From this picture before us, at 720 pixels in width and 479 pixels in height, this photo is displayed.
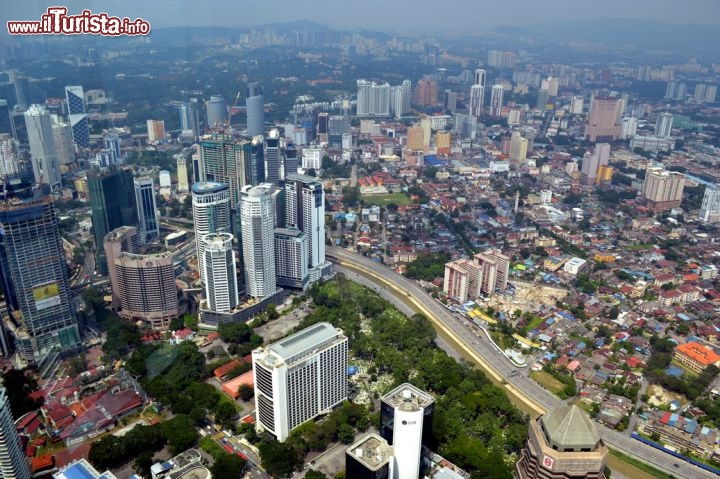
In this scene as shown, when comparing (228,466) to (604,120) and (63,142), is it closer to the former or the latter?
(63,142)

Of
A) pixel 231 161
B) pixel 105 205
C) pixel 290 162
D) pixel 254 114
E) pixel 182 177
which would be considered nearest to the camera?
pixel 105 205

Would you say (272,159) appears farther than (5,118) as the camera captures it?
Yes

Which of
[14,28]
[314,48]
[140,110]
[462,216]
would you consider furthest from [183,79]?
[314,48]

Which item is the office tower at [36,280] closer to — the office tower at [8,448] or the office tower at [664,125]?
the office tower at [8,448]

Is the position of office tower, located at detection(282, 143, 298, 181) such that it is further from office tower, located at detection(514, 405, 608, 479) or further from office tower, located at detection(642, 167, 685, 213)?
office tower, located at detection(514, 405, 608, 479)

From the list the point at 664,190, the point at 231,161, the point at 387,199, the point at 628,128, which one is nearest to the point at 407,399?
the point at 231,161

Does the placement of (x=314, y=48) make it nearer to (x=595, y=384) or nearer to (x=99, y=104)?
(x=99, y=104)
